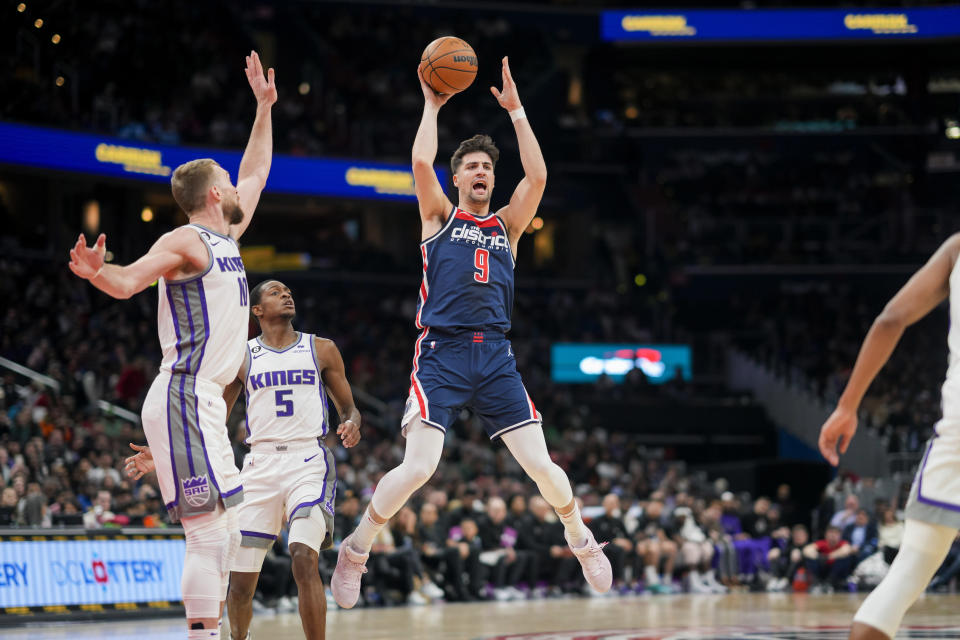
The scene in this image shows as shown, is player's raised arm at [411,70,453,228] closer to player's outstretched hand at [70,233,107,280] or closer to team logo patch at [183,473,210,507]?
team logo patch at [183,473,210,507]

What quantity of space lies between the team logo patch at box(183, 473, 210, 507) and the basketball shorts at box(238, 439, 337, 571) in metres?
1.97

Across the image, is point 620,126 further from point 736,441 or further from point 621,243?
point 736,441

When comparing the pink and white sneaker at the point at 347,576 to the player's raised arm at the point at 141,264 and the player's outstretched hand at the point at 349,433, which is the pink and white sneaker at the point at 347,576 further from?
the player's raised arm at the point at 141,264

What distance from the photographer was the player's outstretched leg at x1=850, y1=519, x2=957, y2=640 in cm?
440

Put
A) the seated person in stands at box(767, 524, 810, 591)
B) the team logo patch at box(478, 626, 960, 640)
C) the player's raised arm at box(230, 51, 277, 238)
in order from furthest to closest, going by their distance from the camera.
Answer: the seated person in stands at box(767, 524, 810, 591) → the team logo patch at box(478, 626, 960, 640) → the player's raised arm at box(230, 51, 277, 238)

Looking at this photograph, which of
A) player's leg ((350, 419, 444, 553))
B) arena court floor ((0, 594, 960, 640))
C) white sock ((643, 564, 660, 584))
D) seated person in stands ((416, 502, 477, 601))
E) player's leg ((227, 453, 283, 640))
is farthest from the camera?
white sock ((643, 564, 660, 584))

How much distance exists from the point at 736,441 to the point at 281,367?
74.4 ft

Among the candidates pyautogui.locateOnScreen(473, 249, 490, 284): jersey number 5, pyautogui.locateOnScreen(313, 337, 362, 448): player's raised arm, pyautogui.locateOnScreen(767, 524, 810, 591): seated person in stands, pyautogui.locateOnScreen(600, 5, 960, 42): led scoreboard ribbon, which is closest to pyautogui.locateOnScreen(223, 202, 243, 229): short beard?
pyautogui.locateOnScreen(473, 249, 490, 284): jersey number 5

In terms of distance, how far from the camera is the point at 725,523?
20.0 metres

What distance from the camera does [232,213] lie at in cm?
610

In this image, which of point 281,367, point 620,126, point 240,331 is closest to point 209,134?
point 620,126

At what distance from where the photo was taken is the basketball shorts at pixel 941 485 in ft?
14.4

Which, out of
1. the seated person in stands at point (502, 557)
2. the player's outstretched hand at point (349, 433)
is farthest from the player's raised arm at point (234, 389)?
the seated person in stands at point (502, 557)

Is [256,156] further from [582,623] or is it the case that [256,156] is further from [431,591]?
[431,591]
